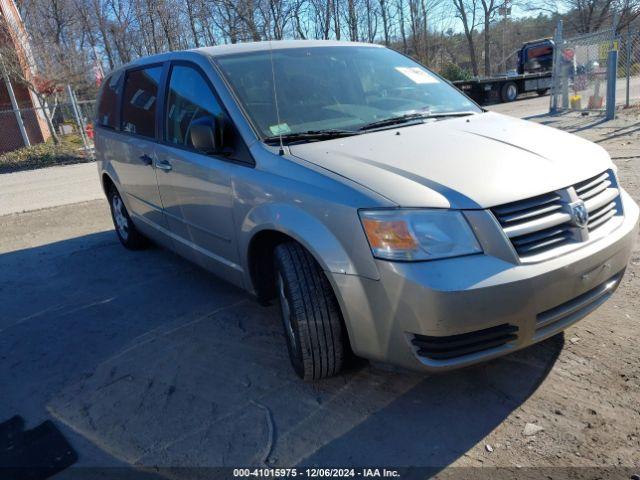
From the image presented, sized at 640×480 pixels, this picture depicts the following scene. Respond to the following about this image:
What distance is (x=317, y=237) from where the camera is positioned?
252 centimetres

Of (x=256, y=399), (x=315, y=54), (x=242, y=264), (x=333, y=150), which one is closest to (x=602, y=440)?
(x=256, y=399)

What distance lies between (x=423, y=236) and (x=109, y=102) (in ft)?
14.0

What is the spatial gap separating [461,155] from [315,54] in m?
1.58

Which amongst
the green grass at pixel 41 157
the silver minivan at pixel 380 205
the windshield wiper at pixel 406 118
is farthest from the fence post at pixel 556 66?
the green grass at pixel 41 157

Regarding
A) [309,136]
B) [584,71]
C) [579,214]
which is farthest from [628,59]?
[309,136]

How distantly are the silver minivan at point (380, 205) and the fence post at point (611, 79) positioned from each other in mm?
9196

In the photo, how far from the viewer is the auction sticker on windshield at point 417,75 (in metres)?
3.89

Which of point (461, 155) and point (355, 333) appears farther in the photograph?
point (461, 155)

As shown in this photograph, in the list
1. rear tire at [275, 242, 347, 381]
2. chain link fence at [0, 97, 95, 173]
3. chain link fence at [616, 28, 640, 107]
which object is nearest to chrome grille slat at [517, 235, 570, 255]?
rear tire at [275, 242, 347, 381]

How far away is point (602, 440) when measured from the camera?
7.58ft

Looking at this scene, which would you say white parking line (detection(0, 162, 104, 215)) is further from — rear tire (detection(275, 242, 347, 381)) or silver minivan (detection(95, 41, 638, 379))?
rear tire (detection(275, 242, 347, 381))

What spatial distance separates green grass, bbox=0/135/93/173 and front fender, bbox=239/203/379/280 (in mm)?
15622

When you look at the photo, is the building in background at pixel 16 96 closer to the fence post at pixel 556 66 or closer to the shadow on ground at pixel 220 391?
the fence post at pixel 556 66

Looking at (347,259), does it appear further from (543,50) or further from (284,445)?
(543,50)
